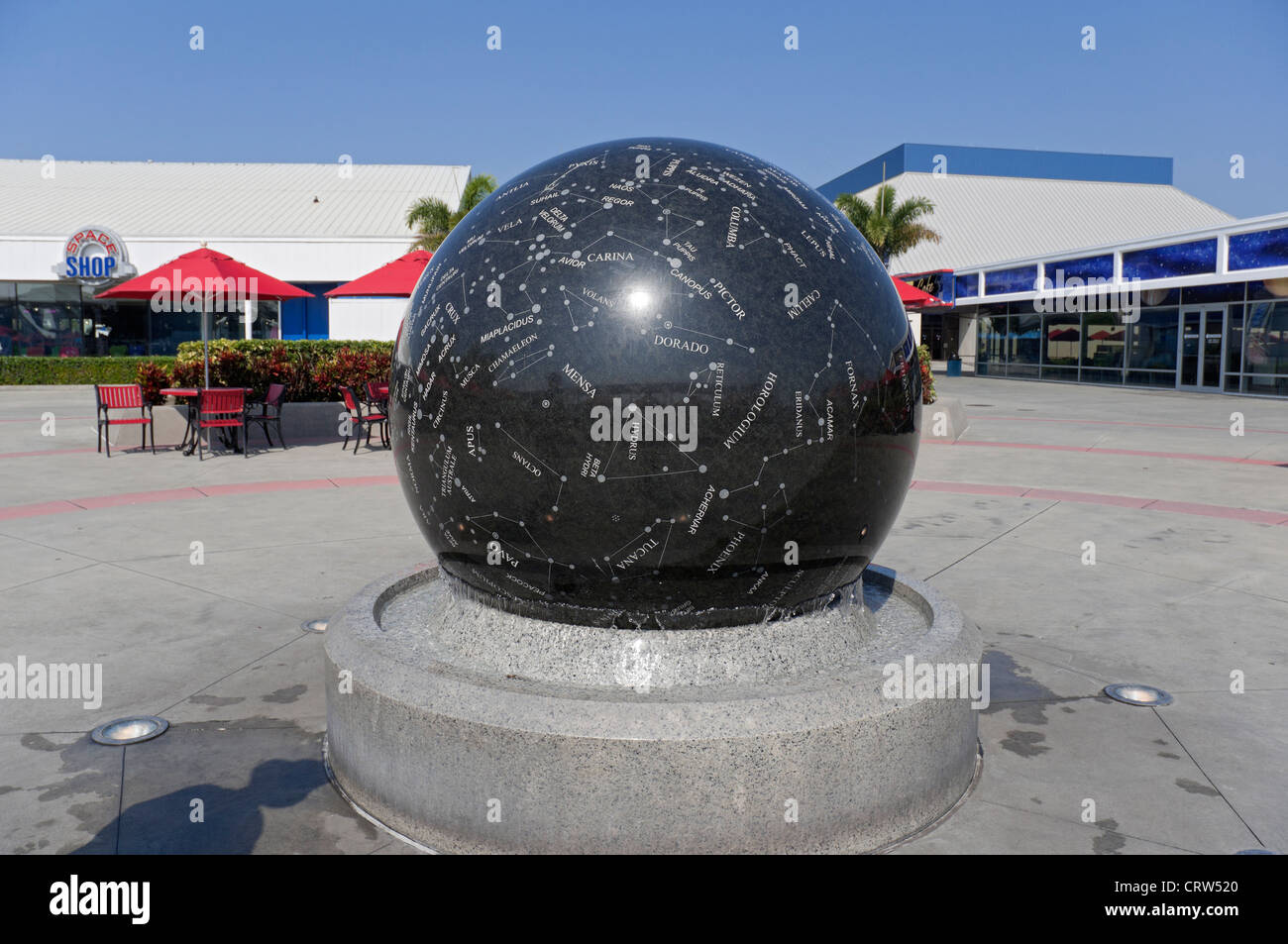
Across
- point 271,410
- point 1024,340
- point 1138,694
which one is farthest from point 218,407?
point 1024,340

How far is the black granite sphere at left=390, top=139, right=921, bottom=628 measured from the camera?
3615 millimetres

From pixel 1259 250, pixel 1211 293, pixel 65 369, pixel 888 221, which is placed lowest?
pixel 65 369

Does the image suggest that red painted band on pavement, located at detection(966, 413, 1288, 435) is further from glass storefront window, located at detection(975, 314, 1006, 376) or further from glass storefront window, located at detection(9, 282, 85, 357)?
glass storefront window, located at detection(9, 282, 85, 357)

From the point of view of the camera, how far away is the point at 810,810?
3479mm

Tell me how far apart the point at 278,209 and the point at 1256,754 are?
4493 cm

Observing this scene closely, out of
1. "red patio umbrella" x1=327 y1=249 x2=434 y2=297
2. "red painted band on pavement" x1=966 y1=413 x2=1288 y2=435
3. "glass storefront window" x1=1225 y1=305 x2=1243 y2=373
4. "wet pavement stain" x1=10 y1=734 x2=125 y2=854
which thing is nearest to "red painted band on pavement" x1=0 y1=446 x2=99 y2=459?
"red patio umbrella" x1=327 y1=249 x2=434 y2=297

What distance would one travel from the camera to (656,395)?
357 cm

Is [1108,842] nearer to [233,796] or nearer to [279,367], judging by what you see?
[233,796]

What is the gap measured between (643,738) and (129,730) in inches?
111

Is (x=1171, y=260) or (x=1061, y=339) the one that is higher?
(x=1171, y=260)
